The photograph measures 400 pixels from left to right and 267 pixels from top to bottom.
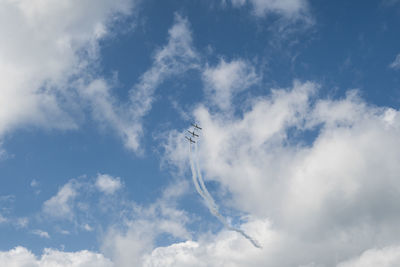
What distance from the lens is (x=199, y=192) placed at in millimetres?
197750

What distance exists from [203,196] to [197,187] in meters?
7.71

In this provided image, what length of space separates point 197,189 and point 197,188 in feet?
2.82

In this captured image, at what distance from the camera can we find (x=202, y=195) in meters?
198

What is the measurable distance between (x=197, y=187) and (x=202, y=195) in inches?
262

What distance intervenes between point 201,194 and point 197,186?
20.9 ft

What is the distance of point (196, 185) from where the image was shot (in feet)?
656

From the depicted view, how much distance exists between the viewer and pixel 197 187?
199m

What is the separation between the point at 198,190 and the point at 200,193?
2628 millimetres

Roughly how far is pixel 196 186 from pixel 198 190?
349cm

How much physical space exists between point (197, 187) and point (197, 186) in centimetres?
103

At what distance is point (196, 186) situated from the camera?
199500 mm

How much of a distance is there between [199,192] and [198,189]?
2.22 m

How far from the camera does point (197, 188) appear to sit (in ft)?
650

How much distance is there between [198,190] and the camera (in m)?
198
